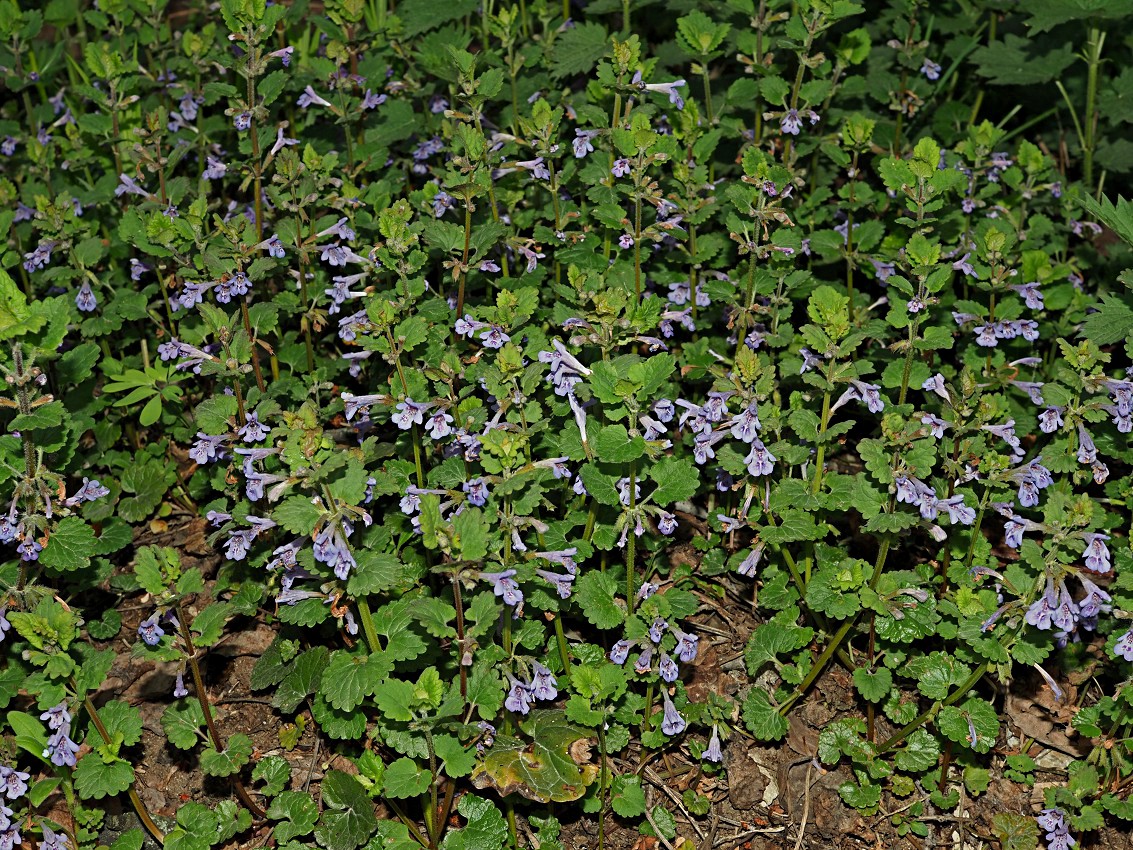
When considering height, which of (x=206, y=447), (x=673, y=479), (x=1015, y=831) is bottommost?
(x=1015, y=831)


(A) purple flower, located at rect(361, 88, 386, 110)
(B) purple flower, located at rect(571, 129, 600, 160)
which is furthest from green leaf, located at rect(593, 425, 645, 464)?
(A) purple flower, located at rect(361, 88, 386, 110)

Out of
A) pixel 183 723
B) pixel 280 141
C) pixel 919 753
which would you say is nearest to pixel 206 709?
pixel 183 723

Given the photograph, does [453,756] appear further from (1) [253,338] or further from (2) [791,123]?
(2) [791,123]

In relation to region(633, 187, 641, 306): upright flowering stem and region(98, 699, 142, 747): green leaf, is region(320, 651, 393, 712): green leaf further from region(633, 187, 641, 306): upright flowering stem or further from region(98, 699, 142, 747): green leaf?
region(633, 187, 641, 306): upright flowering stem

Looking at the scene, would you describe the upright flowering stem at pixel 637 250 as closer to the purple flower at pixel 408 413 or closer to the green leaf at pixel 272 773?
the purple flower at pixel 408 413

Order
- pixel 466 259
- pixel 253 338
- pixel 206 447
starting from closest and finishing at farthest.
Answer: pixel 206 447 < pixel 466 259 < pixel 253 338

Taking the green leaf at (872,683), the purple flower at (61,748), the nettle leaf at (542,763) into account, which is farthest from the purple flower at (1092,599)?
the purple flower at (61,748)
